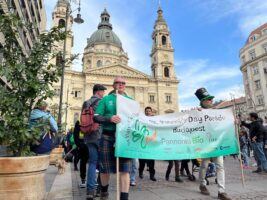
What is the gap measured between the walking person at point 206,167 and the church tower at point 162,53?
5806 cm

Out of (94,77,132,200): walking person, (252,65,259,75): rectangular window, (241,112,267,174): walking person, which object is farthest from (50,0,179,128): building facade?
(94,77,132,200): walking person

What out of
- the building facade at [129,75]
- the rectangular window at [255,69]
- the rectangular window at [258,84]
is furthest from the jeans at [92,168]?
the building facade at [129,75]

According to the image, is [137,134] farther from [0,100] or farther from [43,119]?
[0,100]

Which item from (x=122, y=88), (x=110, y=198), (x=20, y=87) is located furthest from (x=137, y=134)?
(x=20, y=87)

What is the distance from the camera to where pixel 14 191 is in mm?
3246

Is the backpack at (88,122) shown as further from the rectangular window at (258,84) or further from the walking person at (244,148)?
the rectangular window at (258,84)

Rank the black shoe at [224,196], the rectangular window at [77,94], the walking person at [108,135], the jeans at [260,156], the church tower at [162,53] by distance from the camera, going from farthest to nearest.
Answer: the church tower at [162,53] → the rectangular window at [77,94] → the jeans at [260,156] → the black shoe at [224,196] → the walking person at [108,135]

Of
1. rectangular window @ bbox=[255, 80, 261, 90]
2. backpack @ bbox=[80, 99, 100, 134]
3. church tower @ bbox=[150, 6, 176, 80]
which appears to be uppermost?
church tower @ bbox=[150, 6, 176, 80]

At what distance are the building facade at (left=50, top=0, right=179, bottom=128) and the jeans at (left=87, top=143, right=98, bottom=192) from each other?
51.5 meters

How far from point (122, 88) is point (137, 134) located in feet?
2.82

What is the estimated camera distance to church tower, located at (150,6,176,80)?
207ft

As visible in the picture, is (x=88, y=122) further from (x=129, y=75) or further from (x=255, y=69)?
(x=129, y=75)

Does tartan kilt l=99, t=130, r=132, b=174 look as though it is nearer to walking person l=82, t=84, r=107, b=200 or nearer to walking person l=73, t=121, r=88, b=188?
walking person l=82, t=84, r=107, b=200

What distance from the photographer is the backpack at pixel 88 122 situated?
4555 mm
